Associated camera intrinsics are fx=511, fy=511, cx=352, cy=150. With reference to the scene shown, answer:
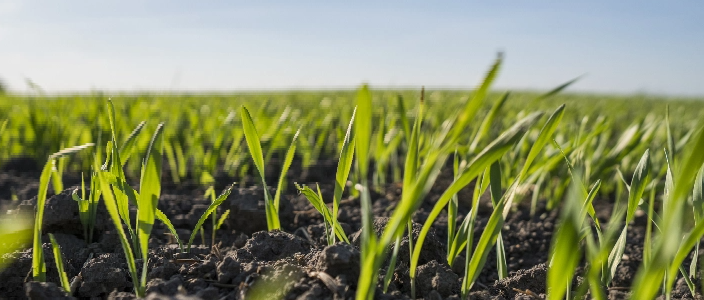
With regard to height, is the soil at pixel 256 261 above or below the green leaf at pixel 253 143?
below

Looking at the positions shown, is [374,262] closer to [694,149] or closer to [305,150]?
[694,149]

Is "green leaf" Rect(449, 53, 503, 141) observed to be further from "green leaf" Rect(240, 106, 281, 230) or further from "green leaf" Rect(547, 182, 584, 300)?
"green leaf" Rect(240, 106, 281, 230)

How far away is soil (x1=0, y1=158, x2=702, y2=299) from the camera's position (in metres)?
0.91

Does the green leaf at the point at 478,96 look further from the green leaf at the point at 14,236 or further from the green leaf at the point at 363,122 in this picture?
the green leaf at the point at 14,236

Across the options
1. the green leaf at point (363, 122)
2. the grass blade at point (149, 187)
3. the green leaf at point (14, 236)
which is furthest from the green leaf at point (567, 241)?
the green leaf at point (14, 236)

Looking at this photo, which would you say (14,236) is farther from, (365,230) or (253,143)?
(365,230)

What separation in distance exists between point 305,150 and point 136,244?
1.51m

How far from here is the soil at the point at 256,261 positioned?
2.98 feet

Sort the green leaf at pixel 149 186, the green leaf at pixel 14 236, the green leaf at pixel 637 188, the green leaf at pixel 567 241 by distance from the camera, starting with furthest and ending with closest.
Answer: the green leaf at pixel 14 236
the green leaf at pixel 637 188
the green leaf at pixel 149 186
the green leaf at pixel 567 241

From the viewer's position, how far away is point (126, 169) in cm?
243

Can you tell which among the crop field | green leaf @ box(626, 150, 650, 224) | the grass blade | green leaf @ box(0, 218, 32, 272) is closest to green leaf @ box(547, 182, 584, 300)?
the crop field

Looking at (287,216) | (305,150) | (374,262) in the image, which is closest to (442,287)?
(374,262)

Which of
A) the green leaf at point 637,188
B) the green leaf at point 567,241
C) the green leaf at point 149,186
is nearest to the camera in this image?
the green leaf at point 567,241

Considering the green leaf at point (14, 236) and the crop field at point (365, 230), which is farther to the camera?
the green leaf at point (14, 236)
